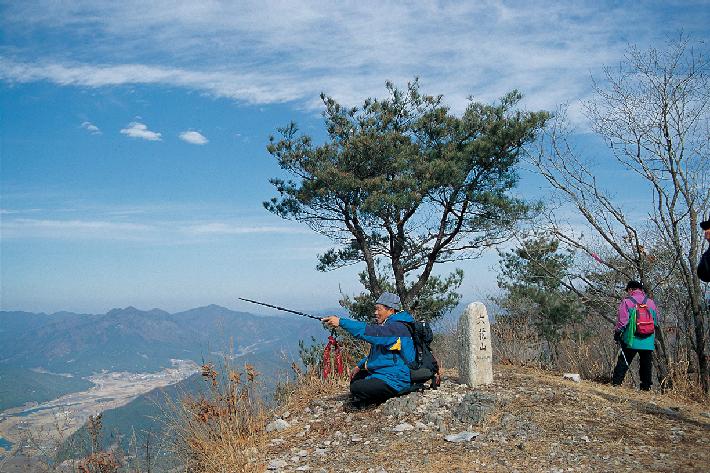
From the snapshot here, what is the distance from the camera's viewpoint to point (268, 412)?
22.5 ft

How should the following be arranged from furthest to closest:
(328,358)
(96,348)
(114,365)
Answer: (96,348), (114,365), (328,358)

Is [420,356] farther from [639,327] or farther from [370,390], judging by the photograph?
[639,327]

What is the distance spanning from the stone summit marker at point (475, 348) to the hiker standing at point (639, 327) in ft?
6.45

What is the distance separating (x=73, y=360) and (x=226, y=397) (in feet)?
492

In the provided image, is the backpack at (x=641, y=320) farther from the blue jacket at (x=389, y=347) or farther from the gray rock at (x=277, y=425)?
the gray rock at (x=277, y=425)

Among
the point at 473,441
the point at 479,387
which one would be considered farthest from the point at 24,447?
the point at 479,387

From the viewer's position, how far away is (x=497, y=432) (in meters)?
5.47

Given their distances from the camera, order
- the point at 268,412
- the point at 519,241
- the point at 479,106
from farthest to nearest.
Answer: the point at 479,106, the point at 519,241, the point at 268,412

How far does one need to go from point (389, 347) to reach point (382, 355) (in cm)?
16

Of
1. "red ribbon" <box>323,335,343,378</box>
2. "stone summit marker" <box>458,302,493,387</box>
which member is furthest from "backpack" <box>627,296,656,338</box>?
"red ribbon" <box>323,335,343,378</box>

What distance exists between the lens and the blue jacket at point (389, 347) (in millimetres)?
6297

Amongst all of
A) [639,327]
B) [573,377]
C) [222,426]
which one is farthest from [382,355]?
[639,327]

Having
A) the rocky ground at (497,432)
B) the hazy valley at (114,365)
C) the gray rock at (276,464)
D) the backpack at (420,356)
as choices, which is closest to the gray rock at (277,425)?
the rocky ground at (497,432)

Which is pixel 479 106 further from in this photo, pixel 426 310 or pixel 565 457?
pixel 565 457
